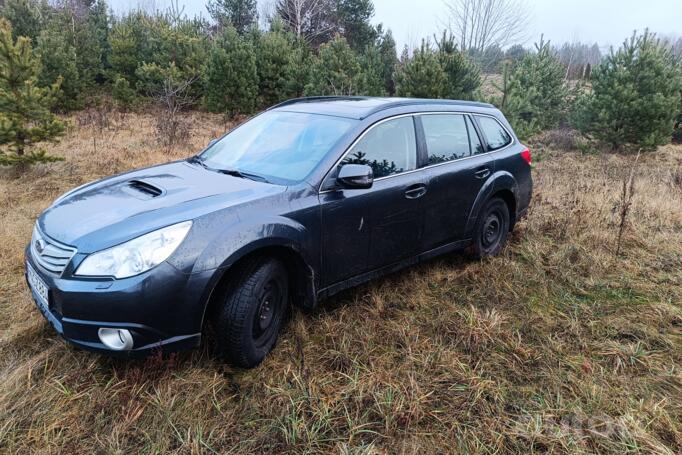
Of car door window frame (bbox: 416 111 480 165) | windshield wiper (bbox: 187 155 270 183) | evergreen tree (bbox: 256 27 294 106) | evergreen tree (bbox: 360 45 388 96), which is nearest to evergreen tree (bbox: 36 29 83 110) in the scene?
evergreen tree (bbox: 256 27 294 106)

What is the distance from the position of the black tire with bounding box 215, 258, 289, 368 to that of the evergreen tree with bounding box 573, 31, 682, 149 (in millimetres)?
11016

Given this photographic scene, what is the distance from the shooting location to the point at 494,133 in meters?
4.34

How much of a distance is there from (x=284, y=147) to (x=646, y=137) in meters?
11.0

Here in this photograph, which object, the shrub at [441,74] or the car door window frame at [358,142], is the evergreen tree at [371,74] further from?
the car door window frame at [358,142]

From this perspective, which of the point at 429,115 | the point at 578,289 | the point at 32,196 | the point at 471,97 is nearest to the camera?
the point at 429,115

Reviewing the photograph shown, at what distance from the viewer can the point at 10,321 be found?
3051 mm

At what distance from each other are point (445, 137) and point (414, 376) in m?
2.04

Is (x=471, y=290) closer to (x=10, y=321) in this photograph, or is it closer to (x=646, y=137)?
(x=10, y=321)

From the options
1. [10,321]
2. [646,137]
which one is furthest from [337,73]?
[10,321]

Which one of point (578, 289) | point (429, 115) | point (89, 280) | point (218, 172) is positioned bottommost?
point (578, 289)

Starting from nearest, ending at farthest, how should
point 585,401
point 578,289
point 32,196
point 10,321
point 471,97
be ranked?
point 585,401
point 10,321
point 578,289
point 32,196
point 471,97

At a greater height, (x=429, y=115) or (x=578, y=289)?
(x=429, y=115)

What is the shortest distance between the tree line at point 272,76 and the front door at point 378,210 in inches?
228

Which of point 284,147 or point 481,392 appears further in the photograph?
point 284,147
